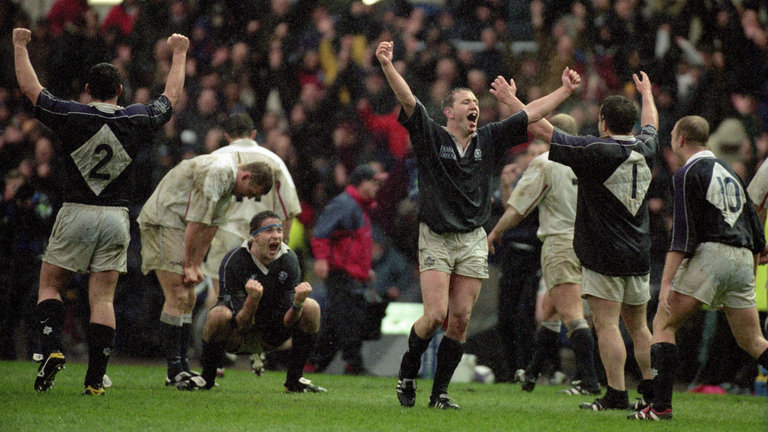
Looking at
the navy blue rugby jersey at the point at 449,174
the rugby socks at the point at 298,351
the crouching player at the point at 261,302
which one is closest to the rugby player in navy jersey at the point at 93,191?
the crouching player at the point at 261,302

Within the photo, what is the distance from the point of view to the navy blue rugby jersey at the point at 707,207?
21.7ft

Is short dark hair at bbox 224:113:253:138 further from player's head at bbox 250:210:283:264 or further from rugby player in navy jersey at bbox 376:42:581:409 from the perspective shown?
rugby player in navy jersey at bbox 376:42:581:409

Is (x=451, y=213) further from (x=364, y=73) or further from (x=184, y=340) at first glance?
(x=364, y=73)

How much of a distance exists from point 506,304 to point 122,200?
4.99 metres

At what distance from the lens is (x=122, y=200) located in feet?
23.5

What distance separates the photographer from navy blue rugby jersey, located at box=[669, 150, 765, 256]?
662 centimetres

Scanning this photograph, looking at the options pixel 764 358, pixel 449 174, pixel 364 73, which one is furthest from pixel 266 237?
pixel 364 73

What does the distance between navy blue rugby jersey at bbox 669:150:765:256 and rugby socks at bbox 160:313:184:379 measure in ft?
13.7

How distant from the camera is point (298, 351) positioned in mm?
8070

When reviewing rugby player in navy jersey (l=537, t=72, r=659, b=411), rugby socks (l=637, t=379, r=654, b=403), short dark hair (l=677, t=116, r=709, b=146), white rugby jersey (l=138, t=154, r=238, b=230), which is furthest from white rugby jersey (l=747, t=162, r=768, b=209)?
white rugby jersey (l=138, t=154, r=238, b=230)

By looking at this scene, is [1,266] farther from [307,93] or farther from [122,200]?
[122,200]

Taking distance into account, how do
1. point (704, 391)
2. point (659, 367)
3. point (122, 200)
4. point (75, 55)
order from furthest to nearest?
1. point (75, 55)
2. point (704, 391)
3. point (122, 200)
4. point (659, 367)

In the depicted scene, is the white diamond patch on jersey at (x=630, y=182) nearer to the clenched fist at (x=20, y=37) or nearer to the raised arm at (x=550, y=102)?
the raised arm at (x=550, y=102)

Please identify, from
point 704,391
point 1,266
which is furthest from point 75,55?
point 704,391
